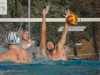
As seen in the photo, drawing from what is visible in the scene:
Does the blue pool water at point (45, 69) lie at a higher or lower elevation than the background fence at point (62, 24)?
lower

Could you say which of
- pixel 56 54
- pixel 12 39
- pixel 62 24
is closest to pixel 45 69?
pixel 12 39

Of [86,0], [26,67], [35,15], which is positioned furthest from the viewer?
[86,0]

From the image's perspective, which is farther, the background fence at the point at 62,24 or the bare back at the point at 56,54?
the background fence at the point at 62,24

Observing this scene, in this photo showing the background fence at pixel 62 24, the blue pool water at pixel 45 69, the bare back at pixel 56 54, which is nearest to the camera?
the blue pool water at pixel 45 69

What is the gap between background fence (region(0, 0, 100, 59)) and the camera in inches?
425

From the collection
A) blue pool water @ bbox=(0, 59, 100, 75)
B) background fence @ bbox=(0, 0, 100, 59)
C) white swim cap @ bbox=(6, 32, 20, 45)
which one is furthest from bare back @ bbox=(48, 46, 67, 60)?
background fence @ bbox=(0, 0, 100, 59)

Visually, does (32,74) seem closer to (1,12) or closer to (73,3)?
(1,12)

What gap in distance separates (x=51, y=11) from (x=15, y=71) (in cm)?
593

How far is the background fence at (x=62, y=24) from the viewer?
35.4ft

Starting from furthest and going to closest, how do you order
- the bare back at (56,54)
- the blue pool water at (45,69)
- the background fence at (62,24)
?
the background fence at (62,24) → the bare back at (56,54) → the blue pool water at (45,69)

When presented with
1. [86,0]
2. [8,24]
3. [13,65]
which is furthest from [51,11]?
[13,65]

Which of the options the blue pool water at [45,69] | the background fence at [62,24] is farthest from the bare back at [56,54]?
the background fence at [62,24]

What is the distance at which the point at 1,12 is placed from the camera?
9742 millimetres

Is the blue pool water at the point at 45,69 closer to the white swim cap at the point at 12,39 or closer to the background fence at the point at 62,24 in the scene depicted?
the white swim cap at the point at 12,39
